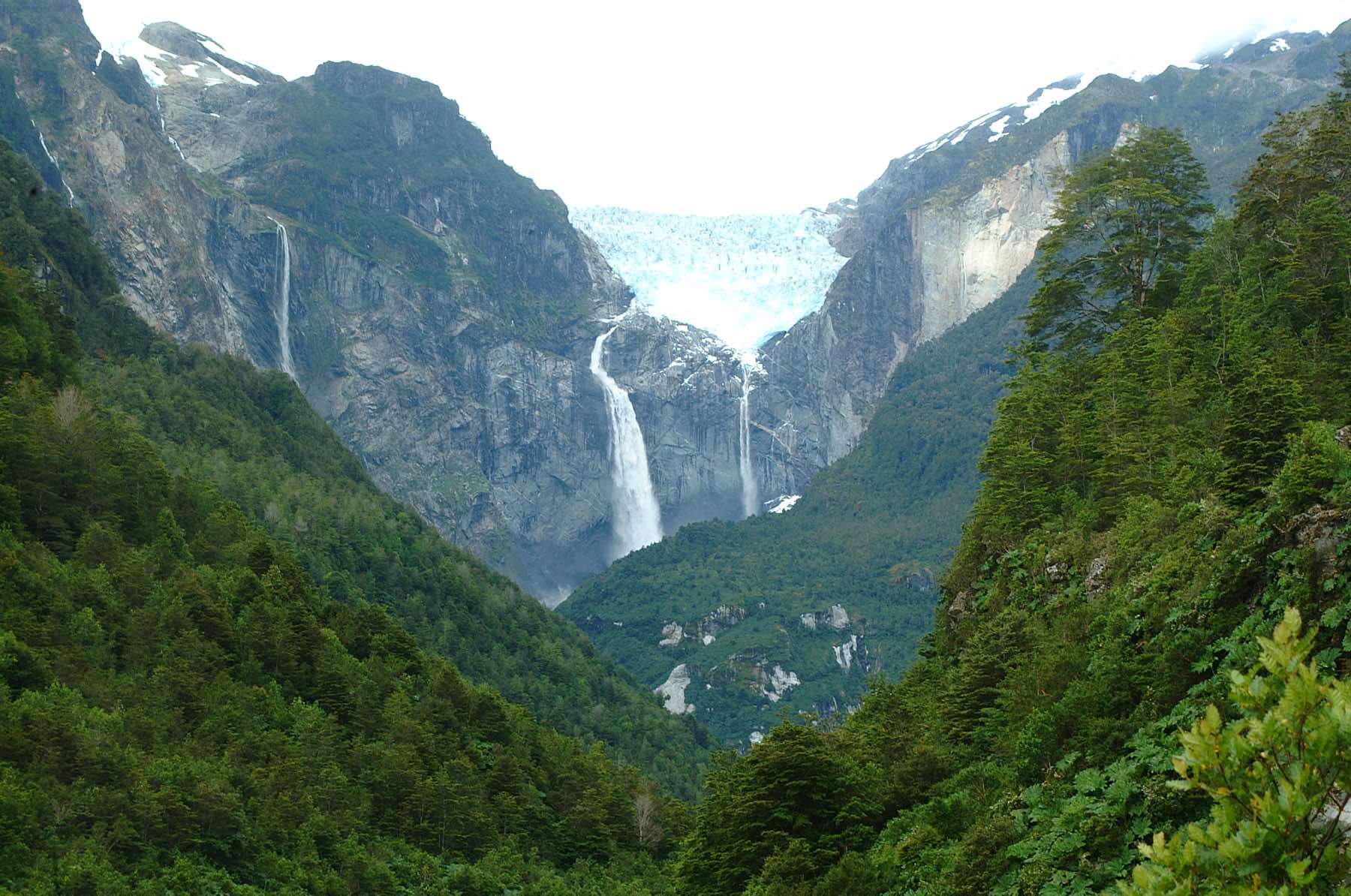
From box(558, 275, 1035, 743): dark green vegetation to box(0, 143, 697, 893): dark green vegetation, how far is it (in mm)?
74212

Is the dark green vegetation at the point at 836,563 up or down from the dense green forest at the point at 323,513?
down

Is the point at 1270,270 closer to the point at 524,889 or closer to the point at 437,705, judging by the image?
the point at 524,889

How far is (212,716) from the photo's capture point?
42312 mm

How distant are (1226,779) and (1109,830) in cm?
1188

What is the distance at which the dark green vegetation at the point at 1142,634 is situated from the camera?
7.63 meters

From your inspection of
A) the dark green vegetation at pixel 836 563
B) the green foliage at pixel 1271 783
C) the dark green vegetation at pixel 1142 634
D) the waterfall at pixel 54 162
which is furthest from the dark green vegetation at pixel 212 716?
the dark green vegetation at pixel 836 563

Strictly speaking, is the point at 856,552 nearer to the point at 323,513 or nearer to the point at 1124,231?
the point at 323,513

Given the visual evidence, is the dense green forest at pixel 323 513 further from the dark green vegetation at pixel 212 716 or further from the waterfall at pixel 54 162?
the waterfall at pixel 54 162

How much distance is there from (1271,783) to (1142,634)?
18808 mm

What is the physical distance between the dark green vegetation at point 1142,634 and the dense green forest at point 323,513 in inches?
1625

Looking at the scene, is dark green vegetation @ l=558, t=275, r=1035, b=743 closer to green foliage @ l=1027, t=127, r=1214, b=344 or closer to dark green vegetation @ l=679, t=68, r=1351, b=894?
green foliage @ l=1027, t=127, r=1214, b=344

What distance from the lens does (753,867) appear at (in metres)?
29.5

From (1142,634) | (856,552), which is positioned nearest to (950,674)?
(1142,634)

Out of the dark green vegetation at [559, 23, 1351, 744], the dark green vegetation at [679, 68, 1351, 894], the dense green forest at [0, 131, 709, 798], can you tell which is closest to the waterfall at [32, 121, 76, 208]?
the dense green forest at [0, 131, 709, 798]
